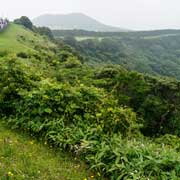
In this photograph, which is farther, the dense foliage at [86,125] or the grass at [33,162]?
the dense foliage at [86,125]

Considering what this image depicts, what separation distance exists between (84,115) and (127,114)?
114cm

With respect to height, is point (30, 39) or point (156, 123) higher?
point (30, 39)

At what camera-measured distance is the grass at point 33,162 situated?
22.0 ft

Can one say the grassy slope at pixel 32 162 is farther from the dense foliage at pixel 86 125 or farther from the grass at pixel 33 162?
the dense foliage at pixel 86 125

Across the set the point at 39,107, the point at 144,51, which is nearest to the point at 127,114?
the point at 39,107

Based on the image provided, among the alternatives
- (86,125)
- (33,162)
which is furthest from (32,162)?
(86,125)

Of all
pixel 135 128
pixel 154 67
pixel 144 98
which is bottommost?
pixel 154 67

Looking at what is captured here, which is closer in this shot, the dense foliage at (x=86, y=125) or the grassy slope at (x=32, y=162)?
the grassy slope at (x=32, y=162)

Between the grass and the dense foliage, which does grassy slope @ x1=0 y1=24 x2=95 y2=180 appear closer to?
the grass

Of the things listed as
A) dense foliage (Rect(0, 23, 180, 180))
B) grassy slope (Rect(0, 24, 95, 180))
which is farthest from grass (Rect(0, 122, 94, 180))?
dense foliage (Rect(0, 23, 180, 180))

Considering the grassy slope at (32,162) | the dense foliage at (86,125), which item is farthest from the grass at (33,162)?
the dense foliage at (86,125)

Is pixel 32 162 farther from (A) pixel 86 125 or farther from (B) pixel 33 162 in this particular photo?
(A) pixel 86 125

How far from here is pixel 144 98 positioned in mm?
39344

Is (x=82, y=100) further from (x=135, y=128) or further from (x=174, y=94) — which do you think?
(x=174, y=94)
